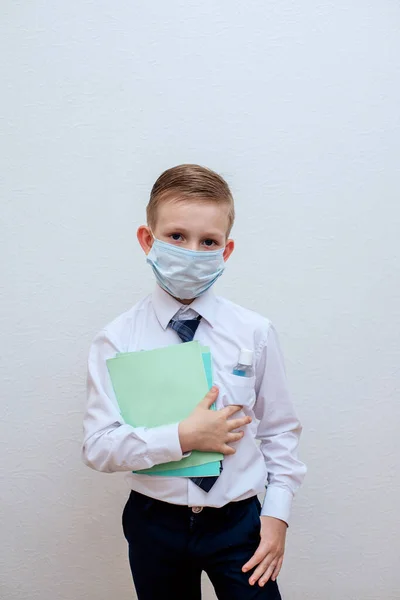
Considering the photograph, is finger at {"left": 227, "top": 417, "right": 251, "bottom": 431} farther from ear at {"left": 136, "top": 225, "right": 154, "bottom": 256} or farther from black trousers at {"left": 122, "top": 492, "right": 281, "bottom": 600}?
ear at {"left": 136, "top": 225, "right": 154, "bottom": 256}

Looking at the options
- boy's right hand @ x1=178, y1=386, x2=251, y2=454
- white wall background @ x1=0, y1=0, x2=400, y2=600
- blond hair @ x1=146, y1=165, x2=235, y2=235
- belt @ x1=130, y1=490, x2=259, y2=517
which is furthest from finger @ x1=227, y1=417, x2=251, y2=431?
white wall background @ x1=0, y1=0, x2=400, y2=600

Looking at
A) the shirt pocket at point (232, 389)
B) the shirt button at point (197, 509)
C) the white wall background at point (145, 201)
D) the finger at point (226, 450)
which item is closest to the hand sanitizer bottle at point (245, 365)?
the shirt pocket at point (232, 389)

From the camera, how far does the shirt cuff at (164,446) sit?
3.25 ft

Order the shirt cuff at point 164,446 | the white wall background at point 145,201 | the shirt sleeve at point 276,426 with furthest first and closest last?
the white wall background at point 145,201 → the shirt sleeve at point 276,426 → the shirt cuff at point 164,446

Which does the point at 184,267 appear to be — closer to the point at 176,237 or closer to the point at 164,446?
the point at 176,237

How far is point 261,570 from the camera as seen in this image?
3.41 ft

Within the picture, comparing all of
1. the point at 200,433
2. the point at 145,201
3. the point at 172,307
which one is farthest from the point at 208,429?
the point at 145,201

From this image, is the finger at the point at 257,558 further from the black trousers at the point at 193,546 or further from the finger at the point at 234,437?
the finger at the point at 234,437

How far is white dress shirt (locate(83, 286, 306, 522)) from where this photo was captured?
1023 millimetres

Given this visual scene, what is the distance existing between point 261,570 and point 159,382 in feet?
1.18

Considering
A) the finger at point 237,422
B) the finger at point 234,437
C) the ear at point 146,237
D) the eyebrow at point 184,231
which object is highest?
the eyebrow at point 184,231

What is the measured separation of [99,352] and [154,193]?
1.01 feet

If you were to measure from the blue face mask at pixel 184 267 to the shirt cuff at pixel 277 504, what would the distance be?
378mm

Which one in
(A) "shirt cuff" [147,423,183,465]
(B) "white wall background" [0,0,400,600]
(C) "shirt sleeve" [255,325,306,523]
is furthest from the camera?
(B) "white wall background" [0,0,400,600]
